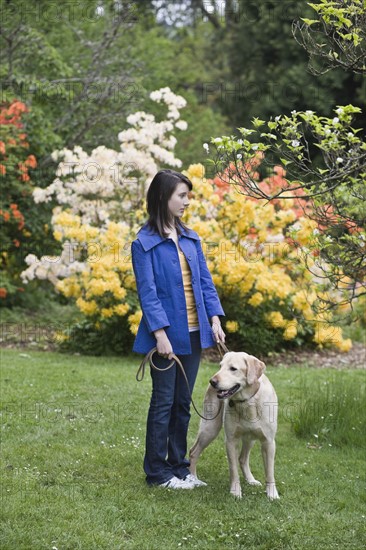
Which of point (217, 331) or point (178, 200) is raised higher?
point (178, 200)

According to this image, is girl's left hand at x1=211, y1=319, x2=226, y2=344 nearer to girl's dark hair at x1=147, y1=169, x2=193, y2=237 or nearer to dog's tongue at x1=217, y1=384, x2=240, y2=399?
dog's tongue at x1=217, y1=384, x2=240, y2=399

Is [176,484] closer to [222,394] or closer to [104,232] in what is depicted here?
[222,394]

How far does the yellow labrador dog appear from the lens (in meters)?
4.31

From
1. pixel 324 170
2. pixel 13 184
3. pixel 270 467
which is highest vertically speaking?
pixel 13 184

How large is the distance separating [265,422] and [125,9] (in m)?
12.4

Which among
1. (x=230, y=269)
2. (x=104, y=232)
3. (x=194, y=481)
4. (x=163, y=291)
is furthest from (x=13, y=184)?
(x=194, y=481)

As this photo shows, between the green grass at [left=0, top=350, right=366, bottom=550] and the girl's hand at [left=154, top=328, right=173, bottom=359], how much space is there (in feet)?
2.77

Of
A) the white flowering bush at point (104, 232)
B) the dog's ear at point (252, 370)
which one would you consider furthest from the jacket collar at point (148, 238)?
the white flowering bush at point (104, 232)

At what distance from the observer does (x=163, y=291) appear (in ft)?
14.8

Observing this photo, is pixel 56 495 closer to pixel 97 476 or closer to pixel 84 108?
pixel 97 476

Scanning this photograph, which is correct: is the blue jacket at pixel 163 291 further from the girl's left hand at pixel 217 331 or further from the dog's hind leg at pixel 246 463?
the dog's hind leg at pixel 246 463

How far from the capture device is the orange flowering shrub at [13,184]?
34.7 feet

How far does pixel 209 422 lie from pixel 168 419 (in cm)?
32

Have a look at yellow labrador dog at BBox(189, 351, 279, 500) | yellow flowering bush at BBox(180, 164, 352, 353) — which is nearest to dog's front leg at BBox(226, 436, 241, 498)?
yellow labrador dog at BBox(189, 351, 279, 500)
